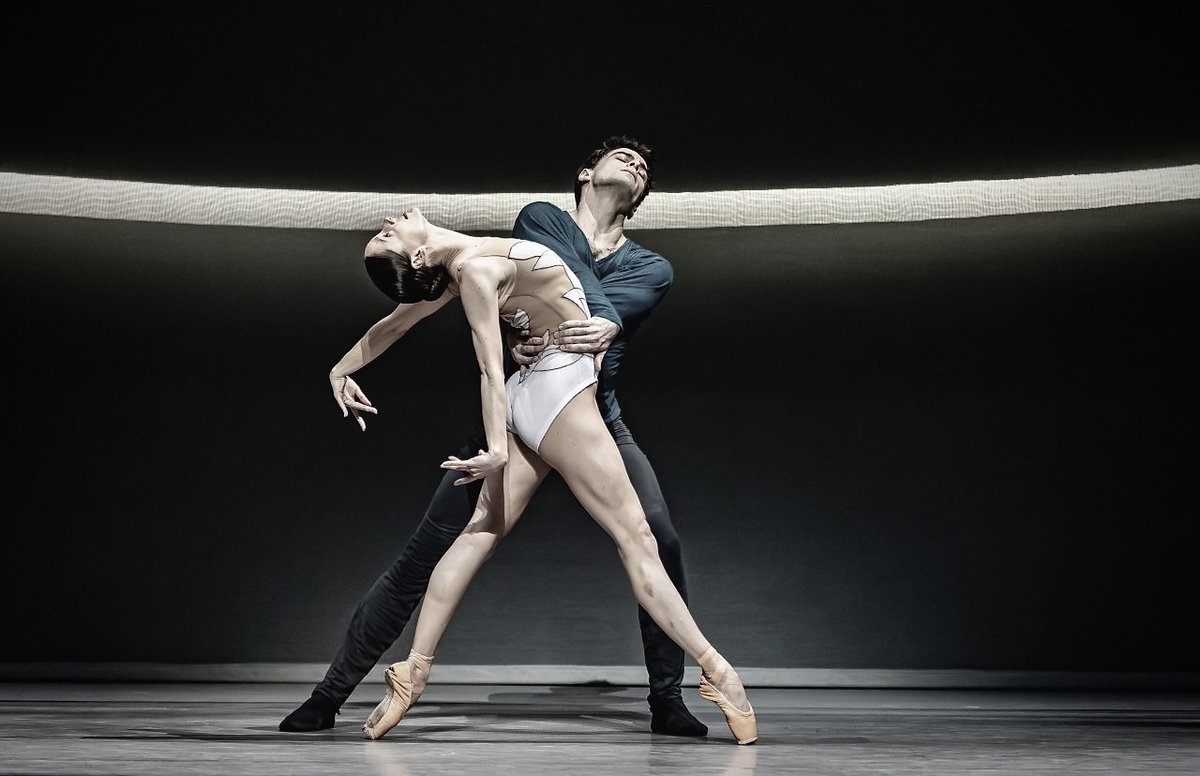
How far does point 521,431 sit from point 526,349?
0.55ft

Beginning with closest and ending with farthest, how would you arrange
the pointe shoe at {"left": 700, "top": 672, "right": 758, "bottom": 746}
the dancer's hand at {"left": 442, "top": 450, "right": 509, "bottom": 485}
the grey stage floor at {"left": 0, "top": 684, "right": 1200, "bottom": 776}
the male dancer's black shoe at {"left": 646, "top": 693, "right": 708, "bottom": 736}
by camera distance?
the grey stage floor at {"left": 0, "top": 684, "right": 1200, "bottom": 776} < the dancer's hand at {"left": 442, "top": 450, "right": 509, "bottom": 485} < the pointe shoe at {"left": 700, "top": 672, "right": 758, "bottom": 746} < the male dancer's black shoe at {"left": 646, "top": 693, "right": 708, "bottom": 736}

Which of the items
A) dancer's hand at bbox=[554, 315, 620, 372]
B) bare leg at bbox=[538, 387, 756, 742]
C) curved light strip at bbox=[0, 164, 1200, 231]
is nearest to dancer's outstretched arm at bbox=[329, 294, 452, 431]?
dancer's hand at bbox=[554, 315, 620, 372]

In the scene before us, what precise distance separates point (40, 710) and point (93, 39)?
2.21 m

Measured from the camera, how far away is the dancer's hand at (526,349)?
241 cm

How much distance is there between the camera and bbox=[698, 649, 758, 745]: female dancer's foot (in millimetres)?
2250

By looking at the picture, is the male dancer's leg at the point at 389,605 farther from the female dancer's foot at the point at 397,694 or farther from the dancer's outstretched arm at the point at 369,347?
the dancer's outstretched arm at the point at 369,347

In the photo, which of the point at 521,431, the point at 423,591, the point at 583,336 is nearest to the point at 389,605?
the point at 423,591

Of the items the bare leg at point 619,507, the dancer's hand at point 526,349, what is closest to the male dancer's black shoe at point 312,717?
the bare leg at point 619,507

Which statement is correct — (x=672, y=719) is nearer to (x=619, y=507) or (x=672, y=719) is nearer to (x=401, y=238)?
(x=619, y=507)

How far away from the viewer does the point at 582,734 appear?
2436mm

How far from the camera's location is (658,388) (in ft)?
12.9

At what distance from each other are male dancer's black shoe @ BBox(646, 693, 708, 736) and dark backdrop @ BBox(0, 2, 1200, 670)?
4.38 feet

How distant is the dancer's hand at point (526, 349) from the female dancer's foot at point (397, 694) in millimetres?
619

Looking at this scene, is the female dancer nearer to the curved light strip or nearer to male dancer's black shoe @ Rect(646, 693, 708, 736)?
male dancer's black shoe @ Rect(646, 693, 708, 736)
